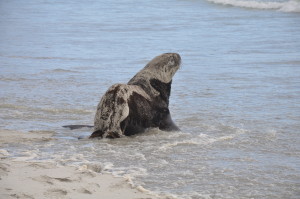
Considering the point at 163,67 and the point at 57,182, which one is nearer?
the point at 57,182

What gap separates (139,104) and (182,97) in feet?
8.59

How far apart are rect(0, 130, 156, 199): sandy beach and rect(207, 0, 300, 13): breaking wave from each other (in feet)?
76.7

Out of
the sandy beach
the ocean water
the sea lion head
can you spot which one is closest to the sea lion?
the sea lion head

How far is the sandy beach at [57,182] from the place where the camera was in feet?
18.3

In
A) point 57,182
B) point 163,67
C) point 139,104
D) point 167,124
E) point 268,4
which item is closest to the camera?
point 57,182

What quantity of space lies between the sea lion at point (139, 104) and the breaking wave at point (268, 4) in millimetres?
20430

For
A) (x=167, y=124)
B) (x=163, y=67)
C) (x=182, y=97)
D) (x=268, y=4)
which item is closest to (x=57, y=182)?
(x=167, y=124)

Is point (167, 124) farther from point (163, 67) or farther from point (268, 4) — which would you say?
point (268, 4)

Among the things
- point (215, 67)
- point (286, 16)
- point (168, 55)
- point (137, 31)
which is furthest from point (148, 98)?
point (286, 16)

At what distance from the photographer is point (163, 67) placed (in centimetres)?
906

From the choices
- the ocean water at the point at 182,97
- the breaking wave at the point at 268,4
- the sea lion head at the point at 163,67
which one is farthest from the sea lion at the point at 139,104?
the breaking wave at the point at 268,4

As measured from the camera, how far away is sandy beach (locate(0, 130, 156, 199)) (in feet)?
18.3

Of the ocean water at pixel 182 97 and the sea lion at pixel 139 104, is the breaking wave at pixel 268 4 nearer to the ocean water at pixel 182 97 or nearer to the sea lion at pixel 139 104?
the ocean water at pixel 182 97

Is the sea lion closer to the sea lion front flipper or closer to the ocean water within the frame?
the sea lion front flipper
